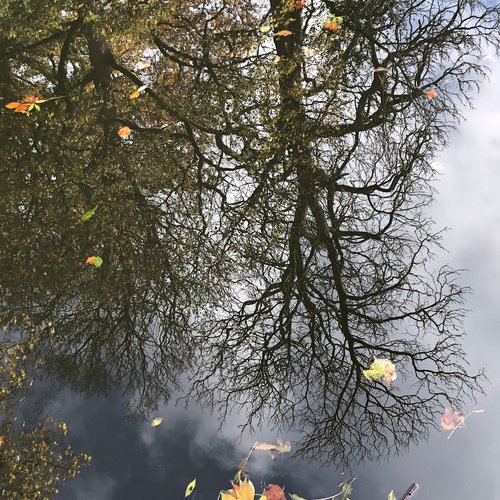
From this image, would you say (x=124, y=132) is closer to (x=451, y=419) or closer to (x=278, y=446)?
(x=278, y=446)

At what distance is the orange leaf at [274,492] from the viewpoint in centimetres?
281

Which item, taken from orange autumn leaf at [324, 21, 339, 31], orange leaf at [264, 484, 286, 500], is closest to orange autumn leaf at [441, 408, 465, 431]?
orange leaf at [264, 484, 286, 500]

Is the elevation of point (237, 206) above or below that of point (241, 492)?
above

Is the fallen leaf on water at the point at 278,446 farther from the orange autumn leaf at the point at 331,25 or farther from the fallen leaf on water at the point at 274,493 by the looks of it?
the orange autumn leaf at the point at 331,25

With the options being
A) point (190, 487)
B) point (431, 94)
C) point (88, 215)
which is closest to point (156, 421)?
point (190, 487)

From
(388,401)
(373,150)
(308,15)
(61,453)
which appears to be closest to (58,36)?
(308,15)

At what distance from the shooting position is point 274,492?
9.32 feet

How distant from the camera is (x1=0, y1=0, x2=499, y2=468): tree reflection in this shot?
346 centimetres

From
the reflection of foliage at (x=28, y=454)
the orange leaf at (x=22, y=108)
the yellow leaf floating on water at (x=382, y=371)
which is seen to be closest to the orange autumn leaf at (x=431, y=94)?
the yellow leaf floating on water at (x=382, y=371)

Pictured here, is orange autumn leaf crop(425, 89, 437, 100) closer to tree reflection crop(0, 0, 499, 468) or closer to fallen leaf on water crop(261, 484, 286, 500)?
tree reflection crop(0, 0, 499, 468)

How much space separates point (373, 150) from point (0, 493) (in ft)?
13.9

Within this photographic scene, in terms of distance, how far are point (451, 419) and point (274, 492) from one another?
1.35m

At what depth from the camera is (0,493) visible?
2705 millimetres

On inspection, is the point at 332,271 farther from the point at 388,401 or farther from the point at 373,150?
the point at 373,150
